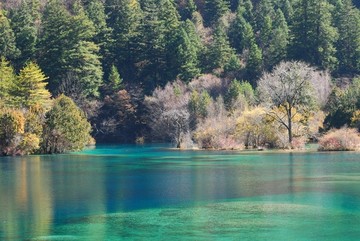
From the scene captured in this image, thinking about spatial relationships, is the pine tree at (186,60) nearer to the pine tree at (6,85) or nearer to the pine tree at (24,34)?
the pine tree at (24,34)

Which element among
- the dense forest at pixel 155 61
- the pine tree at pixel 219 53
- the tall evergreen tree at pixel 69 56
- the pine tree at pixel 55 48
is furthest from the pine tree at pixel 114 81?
the pine tree at pixel 219 53

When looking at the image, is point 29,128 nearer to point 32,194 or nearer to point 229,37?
point 32,194

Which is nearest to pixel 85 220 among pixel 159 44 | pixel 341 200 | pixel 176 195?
pixel 176 195

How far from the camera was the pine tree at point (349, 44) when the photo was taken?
10950 cm

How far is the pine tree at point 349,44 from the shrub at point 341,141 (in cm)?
5110

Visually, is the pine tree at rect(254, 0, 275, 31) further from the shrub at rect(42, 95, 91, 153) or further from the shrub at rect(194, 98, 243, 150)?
the shrub at rect(42, 95, 91, 153)

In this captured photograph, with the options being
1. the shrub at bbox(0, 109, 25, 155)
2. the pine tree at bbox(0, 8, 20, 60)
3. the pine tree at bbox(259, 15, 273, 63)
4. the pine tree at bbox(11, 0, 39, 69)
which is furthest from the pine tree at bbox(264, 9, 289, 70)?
the shrub at bbox(0, 109, 25, 155)

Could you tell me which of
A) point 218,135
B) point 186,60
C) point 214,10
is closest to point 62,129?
point 218,135

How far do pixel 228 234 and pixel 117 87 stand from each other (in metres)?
86.3

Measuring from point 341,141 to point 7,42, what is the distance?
60.2 metres

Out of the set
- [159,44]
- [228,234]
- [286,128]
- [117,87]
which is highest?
[159,44]

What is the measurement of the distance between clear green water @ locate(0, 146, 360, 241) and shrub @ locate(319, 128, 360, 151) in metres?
15.4

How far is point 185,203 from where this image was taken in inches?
1093

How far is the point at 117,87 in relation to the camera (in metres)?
106
